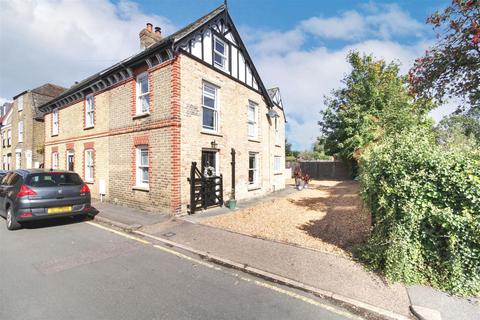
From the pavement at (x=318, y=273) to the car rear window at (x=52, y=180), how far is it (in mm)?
2731

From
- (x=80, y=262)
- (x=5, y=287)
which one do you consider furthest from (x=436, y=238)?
(x=5, y=287)

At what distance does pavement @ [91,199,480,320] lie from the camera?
10.9ft

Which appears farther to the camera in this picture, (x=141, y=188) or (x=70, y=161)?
(x=70, y=161)

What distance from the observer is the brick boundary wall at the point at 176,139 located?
849 centimetres

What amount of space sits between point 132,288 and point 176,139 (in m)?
5.56

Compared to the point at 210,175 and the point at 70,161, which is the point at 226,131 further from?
the point at 70,161

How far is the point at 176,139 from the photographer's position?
8.58 m

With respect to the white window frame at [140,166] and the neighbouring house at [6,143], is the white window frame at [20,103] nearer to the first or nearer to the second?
the neighbouring house at [6,143]

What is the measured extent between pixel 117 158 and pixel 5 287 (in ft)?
24.5

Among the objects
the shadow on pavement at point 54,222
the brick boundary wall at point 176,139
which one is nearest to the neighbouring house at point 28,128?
the shadow on pavement at point 54,222

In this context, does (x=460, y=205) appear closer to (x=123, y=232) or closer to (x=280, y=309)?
(x=280, y=309)

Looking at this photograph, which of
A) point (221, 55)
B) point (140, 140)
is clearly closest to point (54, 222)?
point (140, 140)

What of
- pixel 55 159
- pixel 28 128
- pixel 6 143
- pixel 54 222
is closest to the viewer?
pixel 54 222

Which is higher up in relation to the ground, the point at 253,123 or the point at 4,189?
the point at 253,123
